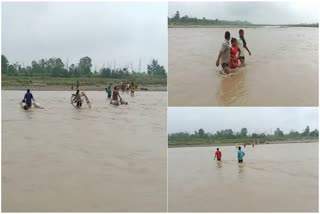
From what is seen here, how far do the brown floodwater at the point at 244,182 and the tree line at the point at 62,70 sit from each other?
3.29 feet

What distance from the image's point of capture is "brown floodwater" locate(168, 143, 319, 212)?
4.30 metres

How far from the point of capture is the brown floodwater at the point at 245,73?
4285mm

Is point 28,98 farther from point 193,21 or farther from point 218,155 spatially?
point 218,155

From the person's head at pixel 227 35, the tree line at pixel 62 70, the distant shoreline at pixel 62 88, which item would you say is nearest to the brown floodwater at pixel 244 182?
the distant shoreline at pixel 62 88

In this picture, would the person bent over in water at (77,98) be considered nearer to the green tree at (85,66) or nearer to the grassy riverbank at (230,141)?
the green tree at (85,66)

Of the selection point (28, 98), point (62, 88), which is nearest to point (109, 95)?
point (62, 88)

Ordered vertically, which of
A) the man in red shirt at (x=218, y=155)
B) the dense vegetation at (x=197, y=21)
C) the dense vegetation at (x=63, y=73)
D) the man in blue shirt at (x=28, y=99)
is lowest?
the man in red shirt at (x=218, y=155)

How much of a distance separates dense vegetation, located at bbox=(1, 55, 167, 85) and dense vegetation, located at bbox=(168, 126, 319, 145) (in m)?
0.61

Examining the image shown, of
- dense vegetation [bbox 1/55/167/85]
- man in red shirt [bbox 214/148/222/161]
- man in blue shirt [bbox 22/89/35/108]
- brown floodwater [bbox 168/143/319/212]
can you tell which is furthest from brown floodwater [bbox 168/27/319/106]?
man in blue shirt [bbox 22/89/35/108]

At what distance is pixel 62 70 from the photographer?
4789 mm

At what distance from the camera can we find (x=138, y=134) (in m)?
4.66

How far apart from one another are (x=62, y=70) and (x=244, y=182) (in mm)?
2203

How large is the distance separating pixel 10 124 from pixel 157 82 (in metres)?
1.53

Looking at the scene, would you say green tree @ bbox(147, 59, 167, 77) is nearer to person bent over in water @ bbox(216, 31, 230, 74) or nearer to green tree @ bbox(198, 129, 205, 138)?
person bent over in water @ bbox(216, 31, 230, 74)
